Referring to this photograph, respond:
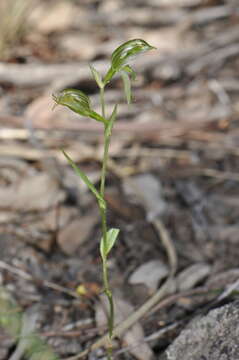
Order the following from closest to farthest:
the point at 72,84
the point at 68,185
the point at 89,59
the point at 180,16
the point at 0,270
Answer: the point at 0,270 → the point at 68,185 → the point at 72,84 → the point at 89,59 → the point at 180,16

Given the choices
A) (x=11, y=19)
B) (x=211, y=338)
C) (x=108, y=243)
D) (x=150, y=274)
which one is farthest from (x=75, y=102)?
(x=11, y=19)

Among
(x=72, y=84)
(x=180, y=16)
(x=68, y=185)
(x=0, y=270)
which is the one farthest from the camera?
(x=180, y=16)

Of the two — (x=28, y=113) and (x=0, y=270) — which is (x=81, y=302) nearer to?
(x=0, y=270)

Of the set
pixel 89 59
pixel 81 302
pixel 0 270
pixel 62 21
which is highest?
pixel 62 21

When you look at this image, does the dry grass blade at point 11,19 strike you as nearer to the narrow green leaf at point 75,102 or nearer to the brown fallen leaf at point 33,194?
the brown fallen leaf at point 33,194

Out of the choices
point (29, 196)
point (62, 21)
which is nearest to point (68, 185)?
point (29, 196)

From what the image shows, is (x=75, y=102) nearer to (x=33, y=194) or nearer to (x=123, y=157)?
(x=33, y=194)

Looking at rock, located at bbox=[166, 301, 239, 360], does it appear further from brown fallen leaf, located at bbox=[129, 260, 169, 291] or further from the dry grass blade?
the dry grass blade

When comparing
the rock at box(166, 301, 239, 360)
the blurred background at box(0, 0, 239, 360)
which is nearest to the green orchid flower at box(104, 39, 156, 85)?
the rock at box(166, 301, 239, 360)
